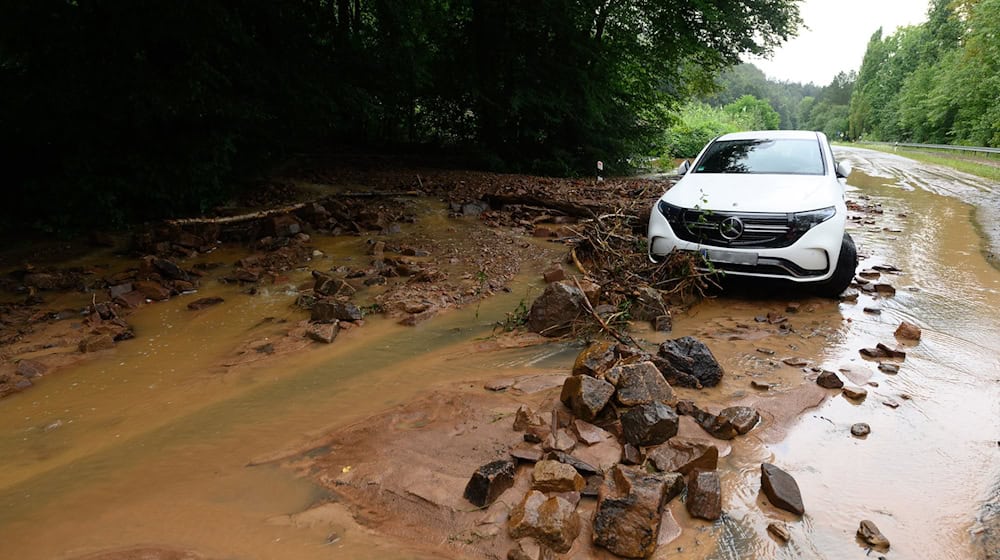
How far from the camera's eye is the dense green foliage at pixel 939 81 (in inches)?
1341

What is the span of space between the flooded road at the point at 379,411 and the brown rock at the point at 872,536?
0.15 ft

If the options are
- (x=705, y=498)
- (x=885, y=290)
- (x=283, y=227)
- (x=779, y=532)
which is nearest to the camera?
(x=779, y=532)

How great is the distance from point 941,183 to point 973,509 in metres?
19.7

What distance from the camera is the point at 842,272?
564 centimetres

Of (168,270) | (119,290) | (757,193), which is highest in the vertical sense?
(757,193)

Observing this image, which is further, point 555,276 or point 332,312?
point 555,276

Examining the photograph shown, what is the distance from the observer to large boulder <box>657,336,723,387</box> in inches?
156

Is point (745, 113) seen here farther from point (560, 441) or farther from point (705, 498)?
point (705, 498)

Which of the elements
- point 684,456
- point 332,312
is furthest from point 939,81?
point 684,456

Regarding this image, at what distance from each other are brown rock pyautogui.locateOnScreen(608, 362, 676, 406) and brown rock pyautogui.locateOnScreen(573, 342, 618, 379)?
0.81ft

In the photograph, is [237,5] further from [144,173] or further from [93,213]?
[93,213]

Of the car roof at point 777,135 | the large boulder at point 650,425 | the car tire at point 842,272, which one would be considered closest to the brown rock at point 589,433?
the large boulder at point 650,425

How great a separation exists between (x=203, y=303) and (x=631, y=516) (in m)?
5.36

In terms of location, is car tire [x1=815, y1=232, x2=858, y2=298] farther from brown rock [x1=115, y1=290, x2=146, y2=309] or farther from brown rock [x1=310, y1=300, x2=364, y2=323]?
brown rock [x1=115, y1=290, x2=146, y2=309]
